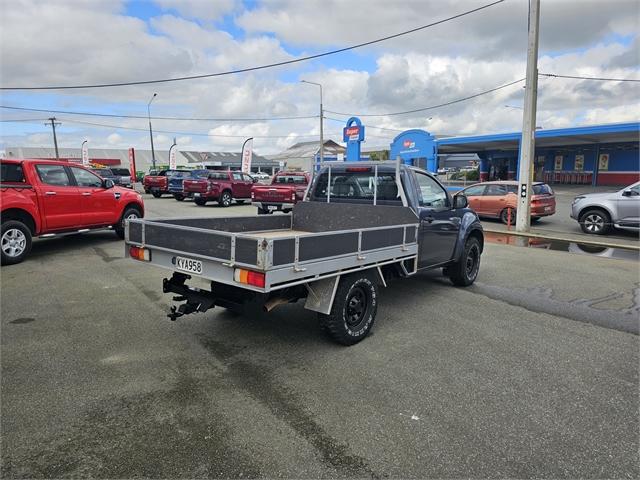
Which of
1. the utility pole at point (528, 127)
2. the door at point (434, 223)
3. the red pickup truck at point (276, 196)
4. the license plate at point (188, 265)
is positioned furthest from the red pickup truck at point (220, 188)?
the license plate at point (188, 265)

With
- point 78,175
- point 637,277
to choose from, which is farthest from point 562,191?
point 78,175

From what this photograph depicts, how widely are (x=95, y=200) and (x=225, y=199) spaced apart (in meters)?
12.7

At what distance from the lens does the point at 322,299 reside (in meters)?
4.17

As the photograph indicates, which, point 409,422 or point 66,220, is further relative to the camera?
point 66,220

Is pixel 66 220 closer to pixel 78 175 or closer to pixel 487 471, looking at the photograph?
pixel 78 175

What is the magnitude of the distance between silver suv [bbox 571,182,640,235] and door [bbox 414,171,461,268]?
9.03 meters

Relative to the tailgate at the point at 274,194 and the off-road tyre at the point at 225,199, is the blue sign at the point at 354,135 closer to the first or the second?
the off-road tyre at the point at 225,199

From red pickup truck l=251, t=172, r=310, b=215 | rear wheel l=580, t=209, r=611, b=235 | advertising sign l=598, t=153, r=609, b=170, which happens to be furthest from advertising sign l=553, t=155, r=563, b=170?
red pickup truck l=251, t=172, r=310, b=215

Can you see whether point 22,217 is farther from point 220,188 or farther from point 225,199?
point 225,199

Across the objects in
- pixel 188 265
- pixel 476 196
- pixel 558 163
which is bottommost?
pixel 476 196

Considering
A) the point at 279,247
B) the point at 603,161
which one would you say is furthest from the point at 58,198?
the point at 603,161

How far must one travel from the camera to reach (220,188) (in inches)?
861

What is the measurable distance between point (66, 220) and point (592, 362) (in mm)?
9197

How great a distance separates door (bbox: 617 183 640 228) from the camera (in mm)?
12578
